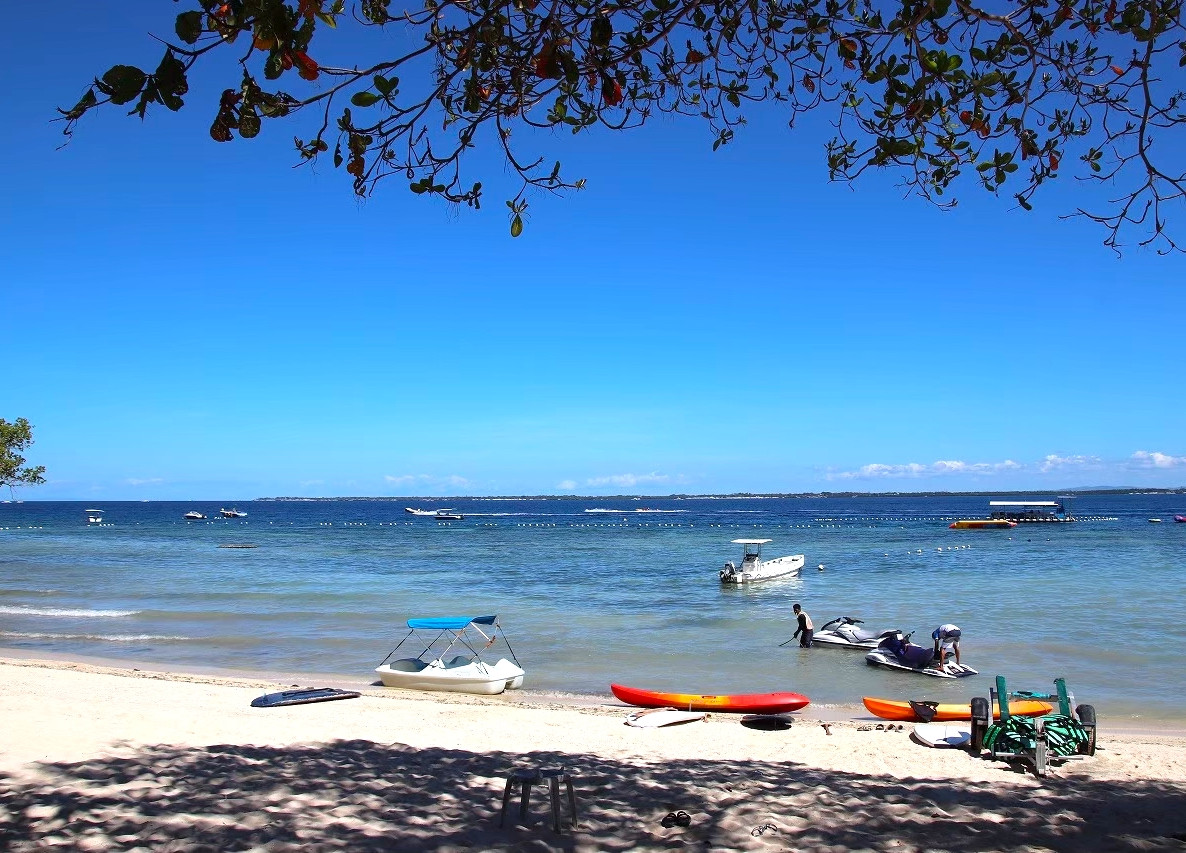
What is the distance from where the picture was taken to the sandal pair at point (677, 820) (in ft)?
20.2

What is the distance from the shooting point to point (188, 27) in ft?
10.9

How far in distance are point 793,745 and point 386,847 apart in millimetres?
5948

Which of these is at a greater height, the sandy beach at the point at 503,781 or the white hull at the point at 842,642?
the sandy beach at the point at 503,781

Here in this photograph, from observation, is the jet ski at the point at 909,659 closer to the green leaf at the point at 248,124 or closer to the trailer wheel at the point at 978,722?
the trailer wheel at the point at 978,722

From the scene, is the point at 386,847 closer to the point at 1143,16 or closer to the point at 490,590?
the point at 1143,16

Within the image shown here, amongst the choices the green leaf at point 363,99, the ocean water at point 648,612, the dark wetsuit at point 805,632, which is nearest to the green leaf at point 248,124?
the green leaf at point 363,99

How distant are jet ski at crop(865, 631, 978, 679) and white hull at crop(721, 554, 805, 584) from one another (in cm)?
1381

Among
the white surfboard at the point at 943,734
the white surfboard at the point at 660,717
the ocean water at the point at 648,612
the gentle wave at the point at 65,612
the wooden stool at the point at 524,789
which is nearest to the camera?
the wooden stool at the point at 524,789

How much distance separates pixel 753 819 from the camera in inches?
244

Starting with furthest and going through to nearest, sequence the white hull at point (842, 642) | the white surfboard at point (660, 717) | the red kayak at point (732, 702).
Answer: the white hull at point (842, 642), the red kayak at point (732, 702), the white surfboard at point (660, 717)

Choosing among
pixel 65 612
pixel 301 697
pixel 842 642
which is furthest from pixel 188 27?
pixel 65 612

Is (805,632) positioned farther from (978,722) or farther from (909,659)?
(978,722)

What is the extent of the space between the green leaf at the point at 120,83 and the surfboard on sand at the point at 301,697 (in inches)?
414

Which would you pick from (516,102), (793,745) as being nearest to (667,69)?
(516,102)
